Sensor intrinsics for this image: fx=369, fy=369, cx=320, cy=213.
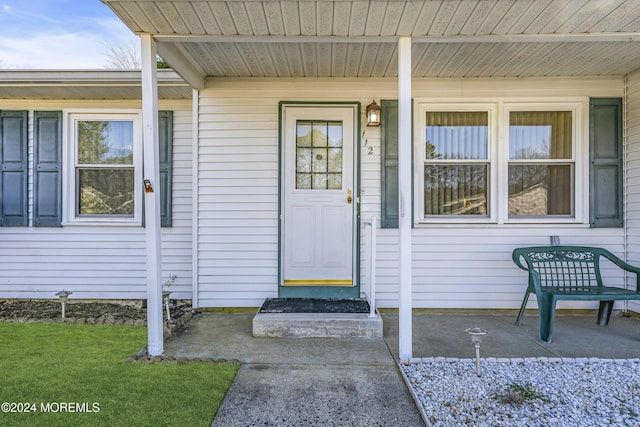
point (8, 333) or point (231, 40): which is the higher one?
point (231, 40)

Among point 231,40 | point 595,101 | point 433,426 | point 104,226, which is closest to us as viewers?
point 433,426

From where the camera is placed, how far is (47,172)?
4.32 m

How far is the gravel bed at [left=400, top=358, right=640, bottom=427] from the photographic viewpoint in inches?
81.6

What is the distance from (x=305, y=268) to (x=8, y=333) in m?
2.82

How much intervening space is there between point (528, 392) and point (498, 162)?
248 centimetres

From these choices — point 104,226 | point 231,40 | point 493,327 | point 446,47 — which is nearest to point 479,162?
point 446,47

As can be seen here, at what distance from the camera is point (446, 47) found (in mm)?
3262

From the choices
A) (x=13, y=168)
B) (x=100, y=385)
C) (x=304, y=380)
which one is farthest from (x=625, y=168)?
(x=13, y=168)

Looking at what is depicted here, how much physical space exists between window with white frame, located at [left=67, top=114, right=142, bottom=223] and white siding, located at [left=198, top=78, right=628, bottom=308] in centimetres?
99

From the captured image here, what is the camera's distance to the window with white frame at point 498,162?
13.3 feet

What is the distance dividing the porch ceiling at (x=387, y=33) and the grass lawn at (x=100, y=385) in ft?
8.18

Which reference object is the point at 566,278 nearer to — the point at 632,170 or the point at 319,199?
the point at 632,170

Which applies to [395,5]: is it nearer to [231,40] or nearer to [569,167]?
[231,40]

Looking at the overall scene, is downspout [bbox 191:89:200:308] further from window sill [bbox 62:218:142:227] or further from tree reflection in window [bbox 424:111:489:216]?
tree reflection in window [bbox 424:111:489:216]
